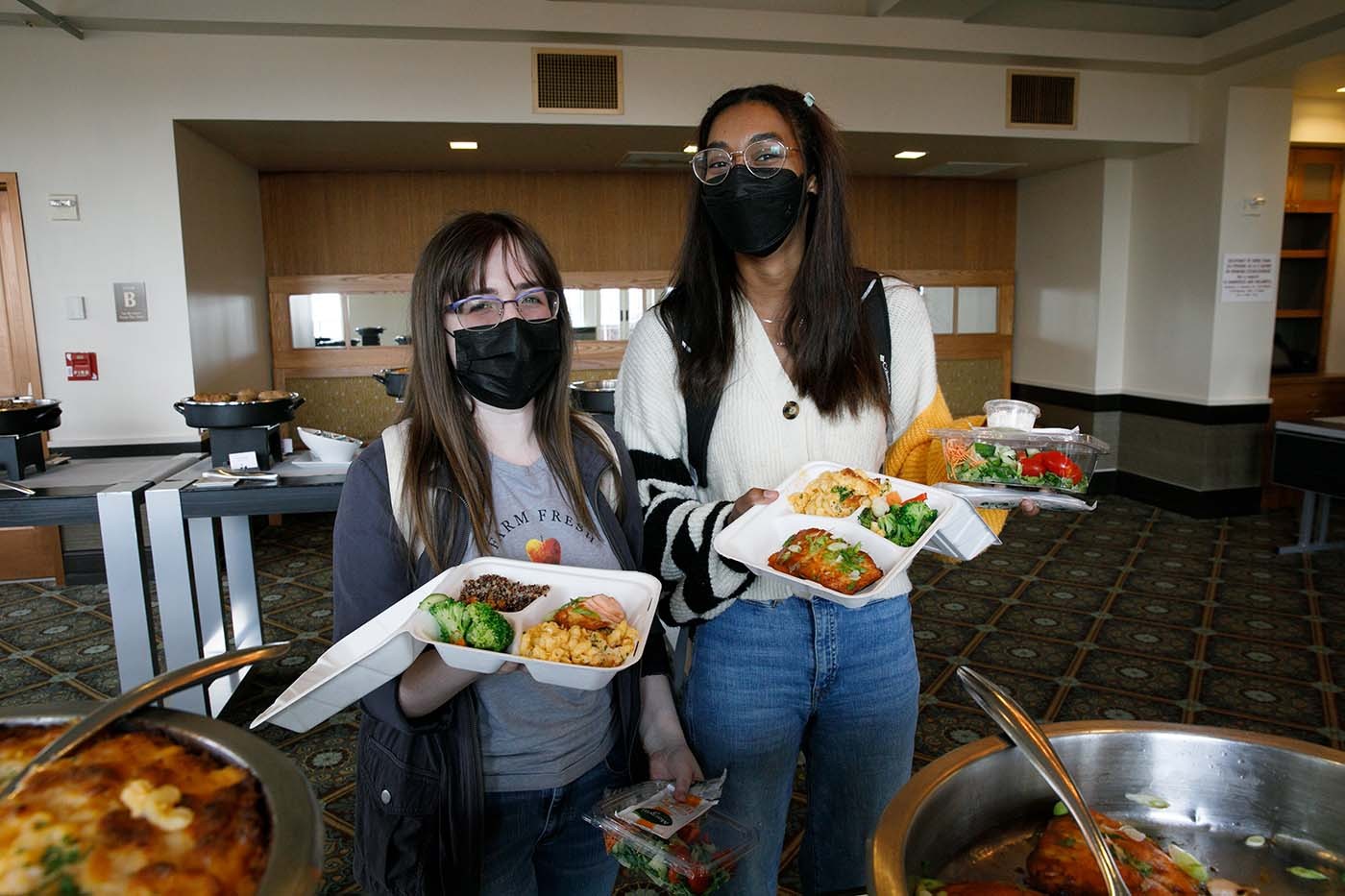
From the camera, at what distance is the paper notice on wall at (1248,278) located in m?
5.57

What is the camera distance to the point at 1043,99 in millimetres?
5391

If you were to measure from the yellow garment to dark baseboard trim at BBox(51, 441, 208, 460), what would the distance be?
415cm

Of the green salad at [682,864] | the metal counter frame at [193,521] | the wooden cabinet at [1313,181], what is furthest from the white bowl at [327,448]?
the wooden cabinet at [1313,181]

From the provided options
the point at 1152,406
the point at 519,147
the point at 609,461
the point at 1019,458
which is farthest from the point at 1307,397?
the point at 609,461

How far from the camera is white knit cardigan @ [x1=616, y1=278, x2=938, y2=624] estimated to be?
1297 millimetres

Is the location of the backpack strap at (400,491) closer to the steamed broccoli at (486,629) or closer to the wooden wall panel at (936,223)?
the steamed broccoli at (486,629)

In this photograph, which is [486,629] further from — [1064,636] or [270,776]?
[1064,636]

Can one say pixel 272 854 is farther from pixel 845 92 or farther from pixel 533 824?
pixel 845 92

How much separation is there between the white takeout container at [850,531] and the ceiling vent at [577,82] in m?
4.01

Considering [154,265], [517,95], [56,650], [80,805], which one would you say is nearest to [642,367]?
[80,805]

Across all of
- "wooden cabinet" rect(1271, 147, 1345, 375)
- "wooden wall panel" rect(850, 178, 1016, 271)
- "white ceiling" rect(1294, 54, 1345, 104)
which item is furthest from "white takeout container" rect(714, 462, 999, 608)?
"wooden cabinet" rect(1271, 147, 1345, 375)

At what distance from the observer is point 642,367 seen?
137 cm

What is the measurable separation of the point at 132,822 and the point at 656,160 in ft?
18.9

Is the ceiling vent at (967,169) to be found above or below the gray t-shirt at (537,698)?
above
